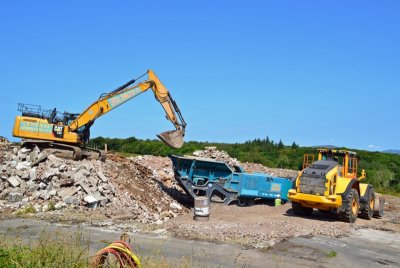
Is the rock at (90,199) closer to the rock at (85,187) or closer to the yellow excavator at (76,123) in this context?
the rock at (85,187)

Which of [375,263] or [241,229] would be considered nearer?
[375,263]

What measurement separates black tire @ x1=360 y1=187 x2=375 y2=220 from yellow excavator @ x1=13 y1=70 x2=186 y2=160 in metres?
7.13

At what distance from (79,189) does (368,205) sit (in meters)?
9.59

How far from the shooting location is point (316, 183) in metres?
13.5

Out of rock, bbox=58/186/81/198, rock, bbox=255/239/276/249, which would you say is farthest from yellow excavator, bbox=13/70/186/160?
rock, bbox=255/239/276/249

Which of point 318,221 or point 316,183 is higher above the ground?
point 316,183

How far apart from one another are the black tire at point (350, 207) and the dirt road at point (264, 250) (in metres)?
1.84

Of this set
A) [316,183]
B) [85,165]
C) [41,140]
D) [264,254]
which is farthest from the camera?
A: [41,140]

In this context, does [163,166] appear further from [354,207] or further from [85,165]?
[354,207]

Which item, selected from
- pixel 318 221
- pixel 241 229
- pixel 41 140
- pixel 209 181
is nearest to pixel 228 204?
pixel 209 181

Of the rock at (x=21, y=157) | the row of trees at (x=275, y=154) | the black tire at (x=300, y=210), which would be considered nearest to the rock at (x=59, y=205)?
the rock at (x=21, y=157)

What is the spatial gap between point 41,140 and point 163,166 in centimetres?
578

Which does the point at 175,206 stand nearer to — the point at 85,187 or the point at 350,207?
the point at 85,187

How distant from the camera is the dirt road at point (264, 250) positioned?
8.37 meters
